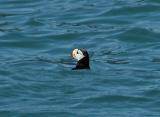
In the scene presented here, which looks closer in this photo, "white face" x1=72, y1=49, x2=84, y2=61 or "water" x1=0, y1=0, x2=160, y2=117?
"water" x1=0, y1=0, x2=160, y2=117

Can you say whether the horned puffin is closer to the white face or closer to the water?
the white face

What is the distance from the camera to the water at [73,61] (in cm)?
1273

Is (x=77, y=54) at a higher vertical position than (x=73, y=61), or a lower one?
higher

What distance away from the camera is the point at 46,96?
42.7 ft

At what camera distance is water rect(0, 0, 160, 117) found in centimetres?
1273

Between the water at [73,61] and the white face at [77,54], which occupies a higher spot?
the white face at [77,54]

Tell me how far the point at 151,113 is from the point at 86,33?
5078 mm

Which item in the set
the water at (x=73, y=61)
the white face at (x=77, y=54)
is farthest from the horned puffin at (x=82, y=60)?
the water at (x=73, y=61)

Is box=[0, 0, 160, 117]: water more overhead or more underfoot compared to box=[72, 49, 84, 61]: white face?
more underfoot

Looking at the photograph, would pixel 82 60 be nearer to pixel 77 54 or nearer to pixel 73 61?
pixel 77 54

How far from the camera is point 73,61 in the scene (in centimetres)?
1519

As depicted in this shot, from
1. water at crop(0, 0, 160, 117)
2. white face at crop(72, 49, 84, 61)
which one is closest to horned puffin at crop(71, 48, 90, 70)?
white face at crop(72, 49, 84, 61)

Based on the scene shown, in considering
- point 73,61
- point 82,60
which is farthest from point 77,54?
point 73,61

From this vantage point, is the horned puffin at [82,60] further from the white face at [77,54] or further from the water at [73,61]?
the water at [73,61]
